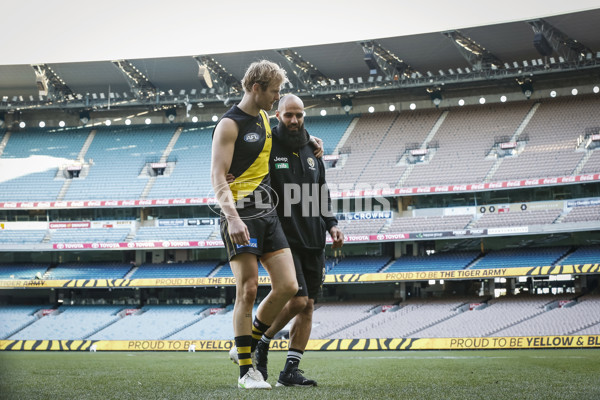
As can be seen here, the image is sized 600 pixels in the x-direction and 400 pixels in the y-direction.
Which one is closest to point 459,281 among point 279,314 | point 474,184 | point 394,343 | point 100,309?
point 474,184

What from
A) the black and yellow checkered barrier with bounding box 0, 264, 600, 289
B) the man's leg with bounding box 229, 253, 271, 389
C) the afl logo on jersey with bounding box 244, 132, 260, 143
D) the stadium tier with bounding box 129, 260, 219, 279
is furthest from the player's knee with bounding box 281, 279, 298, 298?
the stadium tier with bounding box 129, 260, 219, 279

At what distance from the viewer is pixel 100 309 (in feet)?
127

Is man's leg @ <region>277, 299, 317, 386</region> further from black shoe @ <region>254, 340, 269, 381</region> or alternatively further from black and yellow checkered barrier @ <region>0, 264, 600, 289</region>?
black and yellow checkered barrier @ <region>0, 264, 600, 289</region>

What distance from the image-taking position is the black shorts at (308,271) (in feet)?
19.6

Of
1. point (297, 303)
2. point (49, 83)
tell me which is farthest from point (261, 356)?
point (49, 83)

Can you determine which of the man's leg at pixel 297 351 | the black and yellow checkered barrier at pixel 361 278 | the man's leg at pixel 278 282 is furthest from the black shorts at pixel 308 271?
the black and yellow checkered barrier at pixel 361 278

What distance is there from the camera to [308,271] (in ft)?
20.2

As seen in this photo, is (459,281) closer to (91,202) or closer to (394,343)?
(394,343)

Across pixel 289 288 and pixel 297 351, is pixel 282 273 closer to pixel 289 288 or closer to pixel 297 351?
pixel 289 288

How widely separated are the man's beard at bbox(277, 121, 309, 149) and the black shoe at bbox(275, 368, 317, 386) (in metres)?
Result: 1.98

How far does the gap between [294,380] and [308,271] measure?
3.25 ft

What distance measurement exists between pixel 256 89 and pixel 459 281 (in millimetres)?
32439

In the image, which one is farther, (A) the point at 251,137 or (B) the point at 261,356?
(B) the point at 261,356

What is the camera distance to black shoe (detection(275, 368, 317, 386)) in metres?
5.62
